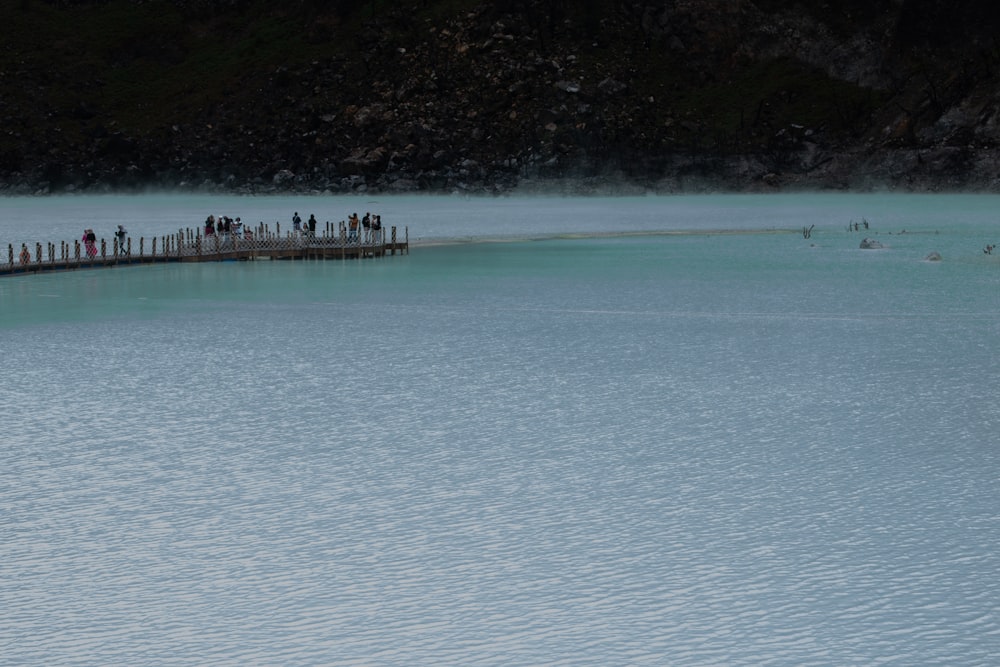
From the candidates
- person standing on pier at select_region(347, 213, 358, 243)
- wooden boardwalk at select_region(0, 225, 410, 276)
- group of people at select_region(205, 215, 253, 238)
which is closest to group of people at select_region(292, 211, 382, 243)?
person standing on pier at select_region(347, 213, 358, 243)

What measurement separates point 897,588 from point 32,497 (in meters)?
12.2

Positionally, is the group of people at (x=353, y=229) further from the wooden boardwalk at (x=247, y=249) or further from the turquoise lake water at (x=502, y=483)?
the turquoise lake water at (x=502, y=483)

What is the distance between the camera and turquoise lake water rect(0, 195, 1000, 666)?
15.2m

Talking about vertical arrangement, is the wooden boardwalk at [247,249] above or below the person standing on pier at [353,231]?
below

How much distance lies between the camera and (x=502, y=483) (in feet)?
70.4

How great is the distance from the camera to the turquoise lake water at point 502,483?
1523cm

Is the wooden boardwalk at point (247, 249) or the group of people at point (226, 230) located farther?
the group of people at point (226, 230)

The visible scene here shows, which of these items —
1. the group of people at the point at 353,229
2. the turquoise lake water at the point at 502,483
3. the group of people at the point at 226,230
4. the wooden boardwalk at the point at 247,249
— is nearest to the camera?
the turquoise lake water at the point at 502,483

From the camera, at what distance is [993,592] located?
52.7ft

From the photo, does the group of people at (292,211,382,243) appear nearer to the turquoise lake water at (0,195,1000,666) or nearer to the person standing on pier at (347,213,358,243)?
the person standing on pier at (347,213,358,243)

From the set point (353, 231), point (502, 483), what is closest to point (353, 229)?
point (353, 231)

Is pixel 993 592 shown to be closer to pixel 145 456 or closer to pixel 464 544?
pixel 464 544

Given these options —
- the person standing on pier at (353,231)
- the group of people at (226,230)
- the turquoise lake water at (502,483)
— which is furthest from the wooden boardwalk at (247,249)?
the turquoise lake water at (502,483)

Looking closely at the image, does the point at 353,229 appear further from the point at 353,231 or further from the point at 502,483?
the point at 502,483
